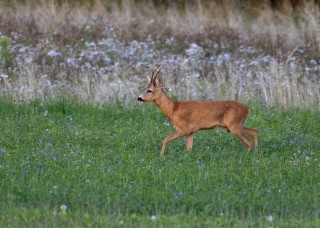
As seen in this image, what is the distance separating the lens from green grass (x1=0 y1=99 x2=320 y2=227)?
25.9ft

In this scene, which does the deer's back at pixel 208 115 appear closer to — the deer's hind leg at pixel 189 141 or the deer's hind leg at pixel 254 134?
the deer's hind leg at pixel 189 141

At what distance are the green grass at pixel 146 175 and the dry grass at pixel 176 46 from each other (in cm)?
152

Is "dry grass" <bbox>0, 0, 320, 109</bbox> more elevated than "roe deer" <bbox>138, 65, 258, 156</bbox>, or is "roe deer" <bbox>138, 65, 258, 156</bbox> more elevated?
"roe deer" <bbox>138, 65, 258, 156</bbox>

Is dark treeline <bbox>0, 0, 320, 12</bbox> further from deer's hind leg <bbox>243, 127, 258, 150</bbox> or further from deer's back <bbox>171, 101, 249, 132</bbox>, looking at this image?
deer's back <bbox>171, 101, 249, 132</bbox>

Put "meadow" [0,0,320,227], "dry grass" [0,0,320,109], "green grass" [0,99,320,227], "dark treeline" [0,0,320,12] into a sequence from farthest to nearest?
"dark treeline" [0,0,320,12]
"dry grass" [0,0,320,109]
"meadow" [0,0,320,227]
"green grass" [0,99,320,227]

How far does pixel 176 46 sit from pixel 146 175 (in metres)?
11.3

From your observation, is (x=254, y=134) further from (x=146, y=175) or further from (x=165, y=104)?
(x=146, y=175)

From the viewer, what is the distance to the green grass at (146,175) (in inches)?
311

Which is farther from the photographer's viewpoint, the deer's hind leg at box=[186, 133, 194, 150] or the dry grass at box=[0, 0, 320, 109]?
the dry grass at box=[0, 0, 320, 109]

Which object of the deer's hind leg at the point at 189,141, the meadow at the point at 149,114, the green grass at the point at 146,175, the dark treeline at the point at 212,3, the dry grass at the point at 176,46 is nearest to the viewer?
the green grass at the point at 146,175

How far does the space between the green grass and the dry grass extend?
1.52 metres

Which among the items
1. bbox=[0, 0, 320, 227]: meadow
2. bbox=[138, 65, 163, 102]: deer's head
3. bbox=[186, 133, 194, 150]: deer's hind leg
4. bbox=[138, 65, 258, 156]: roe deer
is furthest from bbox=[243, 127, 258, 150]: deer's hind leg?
bbox=[138, 65, 163, 102]: deer's head

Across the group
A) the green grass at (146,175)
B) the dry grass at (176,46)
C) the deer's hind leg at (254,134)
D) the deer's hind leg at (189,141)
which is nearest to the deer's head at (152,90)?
the green grass at (146,175)

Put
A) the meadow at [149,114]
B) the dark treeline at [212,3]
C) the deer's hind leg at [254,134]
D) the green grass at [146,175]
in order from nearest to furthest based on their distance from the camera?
the green grass at [146,175]
the meadow at [149,114]
the deer's hind leg at [254,134]
the dark treeline at [212,3]
